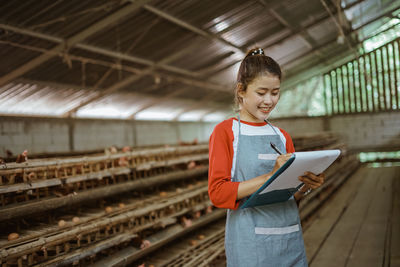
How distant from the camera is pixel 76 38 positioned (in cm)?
571

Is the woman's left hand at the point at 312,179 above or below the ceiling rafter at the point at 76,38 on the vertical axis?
below

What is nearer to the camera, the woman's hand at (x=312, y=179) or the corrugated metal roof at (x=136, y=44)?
the woman's hand at (x=312, y=179)

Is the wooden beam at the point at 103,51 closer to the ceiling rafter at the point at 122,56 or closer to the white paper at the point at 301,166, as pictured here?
the ceiling rafter at the point at 122,56

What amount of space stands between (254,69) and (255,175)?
0.45 metres

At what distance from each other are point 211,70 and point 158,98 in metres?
2.03

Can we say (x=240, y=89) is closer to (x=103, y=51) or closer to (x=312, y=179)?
(x=312, y=179)

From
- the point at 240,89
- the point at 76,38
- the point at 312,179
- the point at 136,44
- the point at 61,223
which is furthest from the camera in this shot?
the point at 136,44

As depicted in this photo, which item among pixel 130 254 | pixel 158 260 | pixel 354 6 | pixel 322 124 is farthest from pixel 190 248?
pixel 322 124

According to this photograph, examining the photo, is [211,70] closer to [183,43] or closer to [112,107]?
[183,43]

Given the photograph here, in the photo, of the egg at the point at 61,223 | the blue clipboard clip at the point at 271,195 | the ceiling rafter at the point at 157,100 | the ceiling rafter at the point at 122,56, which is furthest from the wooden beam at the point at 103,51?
the blue clipboard clip at the point at 271,195

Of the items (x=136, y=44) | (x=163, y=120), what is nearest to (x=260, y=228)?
(x=136, y=44)

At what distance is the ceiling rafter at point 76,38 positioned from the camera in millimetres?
5346

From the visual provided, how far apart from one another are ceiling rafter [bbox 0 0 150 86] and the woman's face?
4.37 meters

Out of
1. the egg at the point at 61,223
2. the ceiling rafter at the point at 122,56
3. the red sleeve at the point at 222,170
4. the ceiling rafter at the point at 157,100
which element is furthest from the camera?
the ceiling rafter at the point at 157,100
